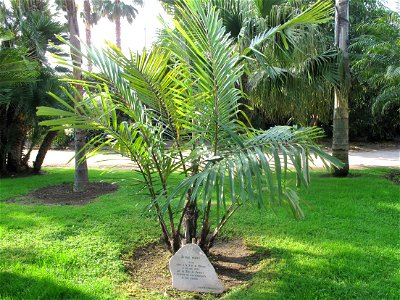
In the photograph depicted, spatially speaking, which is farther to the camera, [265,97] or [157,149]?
[265,97]

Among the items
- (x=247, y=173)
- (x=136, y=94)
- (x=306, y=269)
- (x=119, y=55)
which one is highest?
(x=119, y=55)

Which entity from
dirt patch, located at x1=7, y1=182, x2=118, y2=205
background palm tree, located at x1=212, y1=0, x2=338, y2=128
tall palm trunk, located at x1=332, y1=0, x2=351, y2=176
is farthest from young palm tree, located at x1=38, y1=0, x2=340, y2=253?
tall palm trunk, located at x1=332, y1=0, x2=351, y2=176

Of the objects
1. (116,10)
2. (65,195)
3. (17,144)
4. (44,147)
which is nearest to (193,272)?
(65,195)

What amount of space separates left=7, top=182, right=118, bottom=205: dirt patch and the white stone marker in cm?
397

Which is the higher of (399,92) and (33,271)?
(399,92)

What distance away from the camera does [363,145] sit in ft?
65.4

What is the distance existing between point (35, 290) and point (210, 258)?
1658 mm

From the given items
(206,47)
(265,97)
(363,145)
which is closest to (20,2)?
(265,97)

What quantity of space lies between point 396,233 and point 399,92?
531 cm

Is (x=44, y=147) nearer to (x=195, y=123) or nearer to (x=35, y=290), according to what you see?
(x=35, y=290)

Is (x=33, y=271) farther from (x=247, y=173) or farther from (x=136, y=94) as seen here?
(x=247, y=173)

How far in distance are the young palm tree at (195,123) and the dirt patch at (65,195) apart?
12.9 feet

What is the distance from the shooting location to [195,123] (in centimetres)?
340

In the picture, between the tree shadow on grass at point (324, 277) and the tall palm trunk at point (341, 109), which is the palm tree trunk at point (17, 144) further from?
the tree shadow on grass at point (324, 277)
